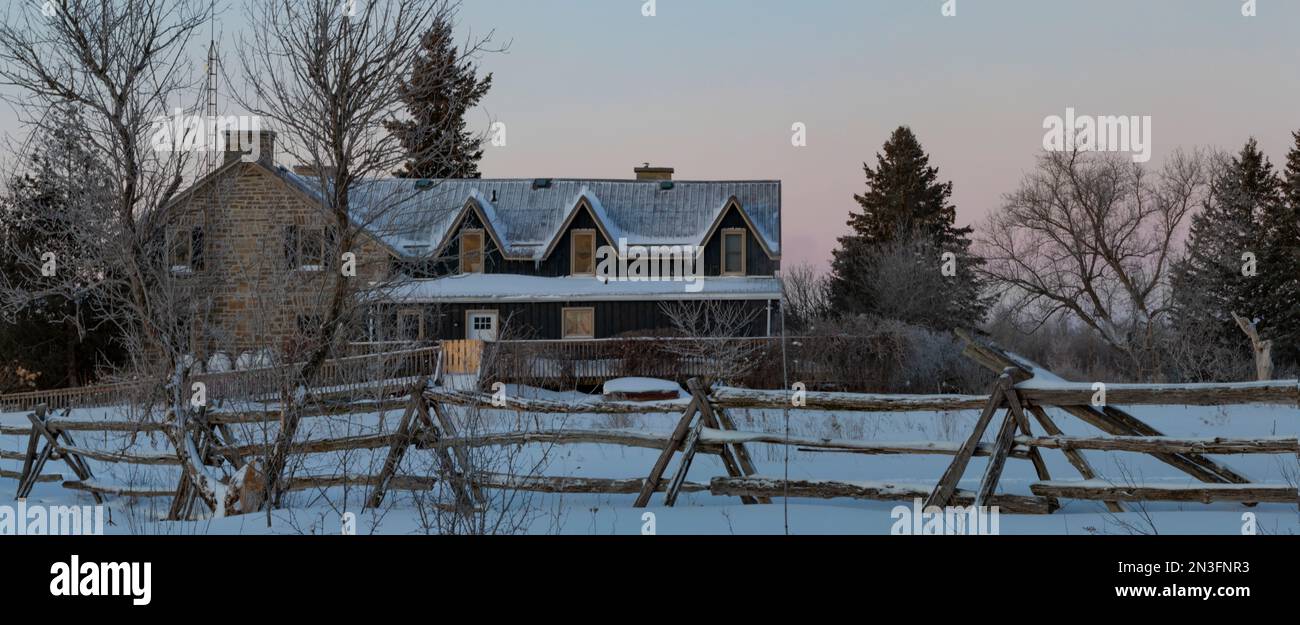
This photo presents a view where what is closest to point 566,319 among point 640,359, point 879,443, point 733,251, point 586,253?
point 586,253

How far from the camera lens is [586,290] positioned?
30797 mm

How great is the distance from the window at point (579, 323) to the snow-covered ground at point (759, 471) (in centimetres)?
1133

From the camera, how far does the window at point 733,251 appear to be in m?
31.8

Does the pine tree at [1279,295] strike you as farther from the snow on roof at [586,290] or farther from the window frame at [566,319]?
the window frame at [566,319]

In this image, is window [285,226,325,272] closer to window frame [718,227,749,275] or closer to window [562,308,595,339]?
window [562,308,595,339]

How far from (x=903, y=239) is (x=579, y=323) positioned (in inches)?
727

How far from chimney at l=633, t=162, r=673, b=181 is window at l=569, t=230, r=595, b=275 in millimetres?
4295

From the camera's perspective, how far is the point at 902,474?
12555 mm

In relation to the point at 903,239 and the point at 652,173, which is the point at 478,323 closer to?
the point at 652,173

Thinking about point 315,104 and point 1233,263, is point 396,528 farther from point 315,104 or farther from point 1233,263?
point 1233,263

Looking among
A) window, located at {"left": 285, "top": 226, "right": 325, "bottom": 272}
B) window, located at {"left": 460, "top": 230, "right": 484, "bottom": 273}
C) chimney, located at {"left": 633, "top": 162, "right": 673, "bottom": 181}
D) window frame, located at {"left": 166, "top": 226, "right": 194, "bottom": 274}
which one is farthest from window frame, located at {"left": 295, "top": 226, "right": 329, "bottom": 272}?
chimney, located at {"left": 633, "top": 162, "right": 673, "bottom": 181}

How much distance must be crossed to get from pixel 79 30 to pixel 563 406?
6.35 metres
